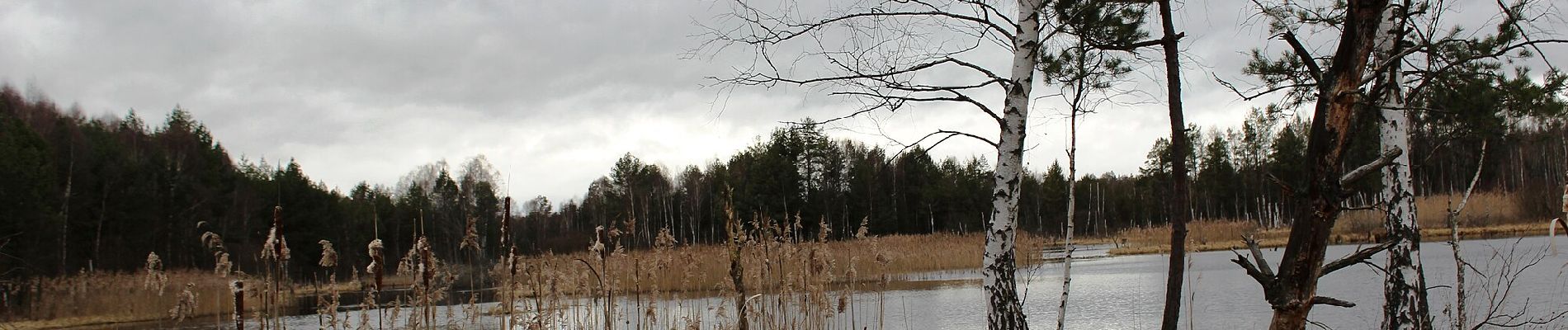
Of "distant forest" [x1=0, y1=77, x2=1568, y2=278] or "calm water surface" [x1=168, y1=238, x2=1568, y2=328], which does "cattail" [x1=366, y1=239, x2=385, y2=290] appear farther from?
"distant forest" [x1=0, y1=77, x2=1568, y2=278]

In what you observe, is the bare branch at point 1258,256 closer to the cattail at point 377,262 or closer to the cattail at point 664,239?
the cattail at point 377,262

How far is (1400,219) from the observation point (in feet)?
16.8

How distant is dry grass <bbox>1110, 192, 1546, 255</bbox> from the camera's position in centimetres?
2391

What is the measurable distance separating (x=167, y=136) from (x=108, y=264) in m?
11.0

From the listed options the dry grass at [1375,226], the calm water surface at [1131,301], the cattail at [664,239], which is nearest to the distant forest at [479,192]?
the dry grass at [1375,226]

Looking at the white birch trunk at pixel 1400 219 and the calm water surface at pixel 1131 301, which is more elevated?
the white birch trunk at pixel 1400 219

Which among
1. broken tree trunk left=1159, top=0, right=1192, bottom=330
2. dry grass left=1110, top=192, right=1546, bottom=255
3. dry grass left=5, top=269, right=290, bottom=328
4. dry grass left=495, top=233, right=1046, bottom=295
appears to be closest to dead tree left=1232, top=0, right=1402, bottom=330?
broken tree trunk left=1159, top=0, right=1192, bottom=330

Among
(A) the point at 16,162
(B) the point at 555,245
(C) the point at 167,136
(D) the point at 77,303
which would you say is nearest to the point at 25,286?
(D) the point at 77,303

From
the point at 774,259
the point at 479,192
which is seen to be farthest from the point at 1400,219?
the point at 479,192

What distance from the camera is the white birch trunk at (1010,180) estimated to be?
430 centimetres

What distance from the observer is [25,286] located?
55.9 feet

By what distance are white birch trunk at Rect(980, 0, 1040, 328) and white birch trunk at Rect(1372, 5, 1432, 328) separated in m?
1.95

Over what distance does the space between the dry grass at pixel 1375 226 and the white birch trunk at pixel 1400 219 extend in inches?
749

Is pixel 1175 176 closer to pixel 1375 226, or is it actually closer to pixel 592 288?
pixel 592 288
